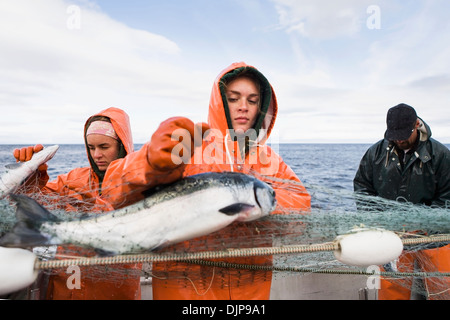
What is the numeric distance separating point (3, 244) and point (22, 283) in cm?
33

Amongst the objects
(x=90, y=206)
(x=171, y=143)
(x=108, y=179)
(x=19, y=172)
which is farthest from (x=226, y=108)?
(x=19, y=172)

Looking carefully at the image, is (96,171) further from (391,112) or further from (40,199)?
(391,112)

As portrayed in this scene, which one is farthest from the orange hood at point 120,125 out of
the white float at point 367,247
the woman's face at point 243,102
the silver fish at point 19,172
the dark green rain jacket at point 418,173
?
the dark green rain jacket at point 418,173

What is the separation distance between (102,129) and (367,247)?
3317 millimetres

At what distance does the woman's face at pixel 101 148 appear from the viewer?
381 centimetres

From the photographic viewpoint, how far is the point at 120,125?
4016 mm

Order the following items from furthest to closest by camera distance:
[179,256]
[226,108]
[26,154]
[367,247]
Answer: [26,154] < [226,108] < [367,247] < [179,256]

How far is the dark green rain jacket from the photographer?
4.93m

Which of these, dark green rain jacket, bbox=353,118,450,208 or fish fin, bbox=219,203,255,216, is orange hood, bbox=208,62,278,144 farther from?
dark green rain jacket, bbox=353,118,450,208

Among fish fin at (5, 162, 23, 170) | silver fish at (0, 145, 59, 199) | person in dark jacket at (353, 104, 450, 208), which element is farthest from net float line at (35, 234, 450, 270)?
person in dark jacket at (353, 104, 450, 208)

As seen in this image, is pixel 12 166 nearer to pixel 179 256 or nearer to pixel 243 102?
pixel 179 256

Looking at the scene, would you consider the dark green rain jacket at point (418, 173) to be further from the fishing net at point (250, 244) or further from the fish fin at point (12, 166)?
the fish fin at point (12, 166)

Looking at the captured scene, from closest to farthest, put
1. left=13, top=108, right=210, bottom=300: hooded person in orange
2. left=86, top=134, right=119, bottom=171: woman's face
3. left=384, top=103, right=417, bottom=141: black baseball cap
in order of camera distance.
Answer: left=13, top=108, right=210, bottom=300: hooded person in orange
left=86, top=134, right=119, bottom=171: woman's face
left=384, top=103, right=417, bottom=141: black baseball cap

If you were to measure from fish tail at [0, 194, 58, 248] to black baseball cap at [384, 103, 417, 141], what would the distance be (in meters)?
5.07
